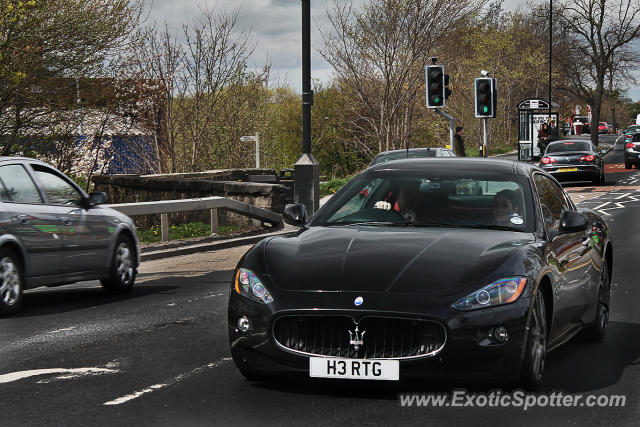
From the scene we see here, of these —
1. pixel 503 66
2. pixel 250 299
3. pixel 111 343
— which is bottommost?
pixel 111 343

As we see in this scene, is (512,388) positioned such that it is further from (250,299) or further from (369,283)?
(250,299)

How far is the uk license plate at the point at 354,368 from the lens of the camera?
544 centimetres

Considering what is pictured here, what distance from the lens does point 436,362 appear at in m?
5.45

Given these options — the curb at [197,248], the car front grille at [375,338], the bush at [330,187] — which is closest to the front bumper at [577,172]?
the bush at [330,187]

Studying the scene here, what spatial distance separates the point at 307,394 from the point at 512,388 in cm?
115

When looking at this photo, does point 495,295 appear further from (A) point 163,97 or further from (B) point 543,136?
(B) point 543,136

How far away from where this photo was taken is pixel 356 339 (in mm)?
5523

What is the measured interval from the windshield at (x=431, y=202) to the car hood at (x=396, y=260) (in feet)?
0.89

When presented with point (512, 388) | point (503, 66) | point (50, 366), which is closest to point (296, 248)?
point (512, 388)

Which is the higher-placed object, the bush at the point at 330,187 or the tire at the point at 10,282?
the tire at the point at 10,282

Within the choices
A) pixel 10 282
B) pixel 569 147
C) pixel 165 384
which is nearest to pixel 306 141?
pixel 10 282

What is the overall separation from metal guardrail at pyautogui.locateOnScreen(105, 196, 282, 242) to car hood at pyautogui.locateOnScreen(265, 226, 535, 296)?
9310 mm

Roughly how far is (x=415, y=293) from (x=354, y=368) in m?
0.51

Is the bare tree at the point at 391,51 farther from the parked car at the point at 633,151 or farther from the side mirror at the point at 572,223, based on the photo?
the side mirror at the point at 572,223
